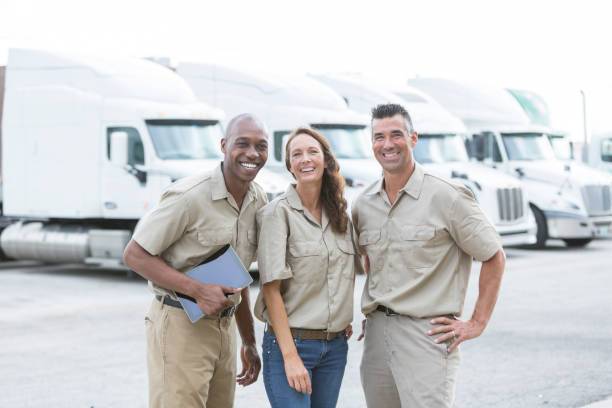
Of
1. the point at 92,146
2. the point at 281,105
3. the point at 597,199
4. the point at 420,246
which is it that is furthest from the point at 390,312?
the point at 597,199

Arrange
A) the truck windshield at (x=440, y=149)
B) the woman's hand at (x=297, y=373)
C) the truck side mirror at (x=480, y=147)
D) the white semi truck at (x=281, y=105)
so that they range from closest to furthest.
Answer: the woman's hand at (x=297, y=373) → the white semi truck at (x=281, y=105) → the truck windshield at (x=440, y=149) → the truck side mirror at (x=480, y=147)

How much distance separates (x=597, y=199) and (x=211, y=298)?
646 inches

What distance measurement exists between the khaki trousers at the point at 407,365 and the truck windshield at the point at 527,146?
15.7m

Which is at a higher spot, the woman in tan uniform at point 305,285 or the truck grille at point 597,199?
the truck grille at point 597,199

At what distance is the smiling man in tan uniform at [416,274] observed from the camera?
344 cm

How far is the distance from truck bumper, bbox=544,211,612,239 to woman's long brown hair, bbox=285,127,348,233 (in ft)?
49.7

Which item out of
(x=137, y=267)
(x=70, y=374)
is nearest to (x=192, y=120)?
(x=70, y=374)

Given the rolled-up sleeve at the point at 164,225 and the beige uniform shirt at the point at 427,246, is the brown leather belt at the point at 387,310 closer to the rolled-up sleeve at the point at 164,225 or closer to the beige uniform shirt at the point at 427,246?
the beige uniform shirt at the point at 427,246

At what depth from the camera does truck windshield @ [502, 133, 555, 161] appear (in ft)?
61.3

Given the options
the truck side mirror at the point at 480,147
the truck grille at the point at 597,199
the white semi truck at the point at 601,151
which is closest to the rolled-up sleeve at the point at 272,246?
the truck side mirror at the point at 480,147

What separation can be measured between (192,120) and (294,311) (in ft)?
34.0

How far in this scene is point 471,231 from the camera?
345 cm

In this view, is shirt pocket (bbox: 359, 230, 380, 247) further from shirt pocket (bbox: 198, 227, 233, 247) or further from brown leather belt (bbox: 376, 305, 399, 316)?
shirt pocket (bbox: 198, 227, 233, 247)

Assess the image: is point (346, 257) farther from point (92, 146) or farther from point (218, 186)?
point (92, 146)
